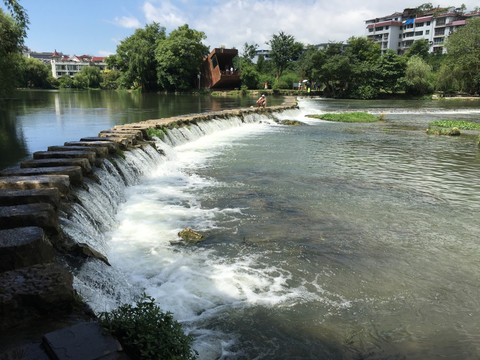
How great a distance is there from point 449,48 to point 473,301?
65.4 metres

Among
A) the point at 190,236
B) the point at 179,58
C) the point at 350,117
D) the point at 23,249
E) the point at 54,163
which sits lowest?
the point at 190,236

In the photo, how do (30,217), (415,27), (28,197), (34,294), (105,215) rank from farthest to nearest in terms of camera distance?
1. (415,27)
2. (105,215)
3. (28,197)
4. (30,217)
5. (34,294)

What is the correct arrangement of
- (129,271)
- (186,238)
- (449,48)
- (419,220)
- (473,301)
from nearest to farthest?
(473,301) → (129,271) → (186,238) → (419,220) → (449,48)

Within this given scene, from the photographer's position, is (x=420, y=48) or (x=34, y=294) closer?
(x=34, y=294)

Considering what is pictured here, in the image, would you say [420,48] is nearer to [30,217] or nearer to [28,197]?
[28,197]

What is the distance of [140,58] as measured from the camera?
78.5 m

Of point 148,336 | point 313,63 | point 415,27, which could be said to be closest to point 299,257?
point 148,336

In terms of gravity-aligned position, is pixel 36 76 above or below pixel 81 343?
above

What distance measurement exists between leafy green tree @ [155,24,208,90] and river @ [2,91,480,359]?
6853cm

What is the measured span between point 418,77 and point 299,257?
67111mm

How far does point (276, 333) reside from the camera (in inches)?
177

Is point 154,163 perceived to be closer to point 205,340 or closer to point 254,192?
point 254,192

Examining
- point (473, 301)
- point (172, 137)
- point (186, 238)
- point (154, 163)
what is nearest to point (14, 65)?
point (172, 137)

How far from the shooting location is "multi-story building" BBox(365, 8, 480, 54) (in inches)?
3632
